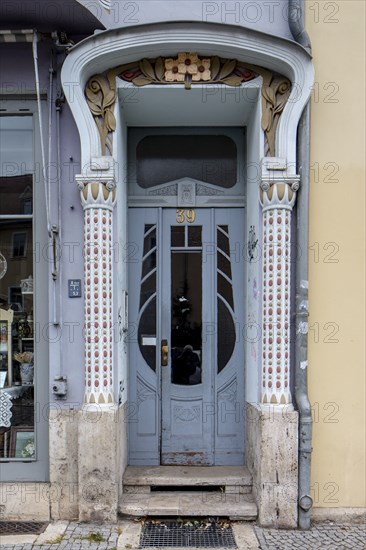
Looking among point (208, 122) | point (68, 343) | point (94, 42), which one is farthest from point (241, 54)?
point (68, 343)

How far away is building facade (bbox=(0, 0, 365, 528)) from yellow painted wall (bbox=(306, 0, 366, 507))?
20 millimetres

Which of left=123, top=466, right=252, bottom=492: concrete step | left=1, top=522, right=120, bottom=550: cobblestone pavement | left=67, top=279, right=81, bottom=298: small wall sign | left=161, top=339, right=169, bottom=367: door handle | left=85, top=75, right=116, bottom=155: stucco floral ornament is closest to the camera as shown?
left=1, top=522, right=120, bottom=550: cobblestone pavement

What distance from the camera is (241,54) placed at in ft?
13.6

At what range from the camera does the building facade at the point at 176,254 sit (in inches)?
165

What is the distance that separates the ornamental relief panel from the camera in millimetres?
4238

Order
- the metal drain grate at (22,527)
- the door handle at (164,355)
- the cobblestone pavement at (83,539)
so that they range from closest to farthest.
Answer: the cobblestone pavement at (83,539), the metal drain grate at (22,527), the door handle at (164,355)

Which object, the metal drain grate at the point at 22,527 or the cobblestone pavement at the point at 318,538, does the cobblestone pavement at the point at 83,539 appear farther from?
the cobblestone pavement at the point at 318,538

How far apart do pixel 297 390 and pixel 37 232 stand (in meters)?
2.98

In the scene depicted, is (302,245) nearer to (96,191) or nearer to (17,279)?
(96,191)

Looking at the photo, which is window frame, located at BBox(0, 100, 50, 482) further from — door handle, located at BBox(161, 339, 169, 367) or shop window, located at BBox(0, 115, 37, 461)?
door handle, located at BBox(161, 339, 169, 367)

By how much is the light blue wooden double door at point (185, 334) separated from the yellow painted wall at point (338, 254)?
0.84 metres

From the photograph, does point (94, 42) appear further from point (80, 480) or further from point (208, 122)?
point (80, 480)

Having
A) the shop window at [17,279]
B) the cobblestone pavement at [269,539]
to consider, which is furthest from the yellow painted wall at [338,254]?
the shop window at [17,279]

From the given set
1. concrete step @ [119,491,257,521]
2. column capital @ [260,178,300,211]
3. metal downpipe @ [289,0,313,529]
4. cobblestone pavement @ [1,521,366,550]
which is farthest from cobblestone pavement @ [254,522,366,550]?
column capital @ [260,178,300,211]
